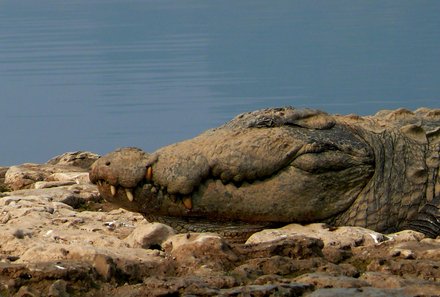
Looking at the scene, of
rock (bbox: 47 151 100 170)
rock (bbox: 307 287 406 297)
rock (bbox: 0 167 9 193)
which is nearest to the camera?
rock (bbox: 307 287 406 297)

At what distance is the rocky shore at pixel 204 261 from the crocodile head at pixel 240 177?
7.2 inches

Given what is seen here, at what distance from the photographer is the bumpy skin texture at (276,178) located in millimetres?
7676

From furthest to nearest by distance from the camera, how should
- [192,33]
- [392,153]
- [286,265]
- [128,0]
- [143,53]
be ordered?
[128,0], [192,33], [143,53], [392,153], [286,265]

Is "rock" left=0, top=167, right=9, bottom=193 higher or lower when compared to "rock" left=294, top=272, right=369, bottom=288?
lower

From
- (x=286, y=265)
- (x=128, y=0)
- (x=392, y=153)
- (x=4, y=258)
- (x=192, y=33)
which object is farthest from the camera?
(x=128, y=0)

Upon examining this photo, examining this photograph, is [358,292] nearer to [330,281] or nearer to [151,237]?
[330,281]

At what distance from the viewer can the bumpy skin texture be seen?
7.68 metres

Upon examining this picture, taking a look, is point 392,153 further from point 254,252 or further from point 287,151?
point 254,252

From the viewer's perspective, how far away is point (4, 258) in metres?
7.04

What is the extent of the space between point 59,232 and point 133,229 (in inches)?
19.0

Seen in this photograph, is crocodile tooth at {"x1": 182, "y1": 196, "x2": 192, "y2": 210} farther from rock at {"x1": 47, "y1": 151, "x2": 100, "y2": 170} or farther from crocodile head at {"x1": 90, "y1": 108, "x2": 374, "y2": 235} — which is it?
rock at {"x1": 47, "y1": 151, "x2": 100, "y2": 170}

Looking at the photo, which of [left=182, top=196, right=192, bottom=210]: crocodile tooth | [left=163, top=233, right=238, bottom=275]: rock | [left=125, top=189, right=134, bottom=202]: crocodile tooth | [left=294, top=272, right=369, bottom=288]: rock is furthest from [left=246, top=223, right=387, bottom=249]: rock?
[left=294, top=272, right=369, bottom=288]: rock

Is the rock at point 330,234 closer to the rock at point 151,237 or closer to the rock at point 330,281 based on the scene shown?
the rock at point 151,237

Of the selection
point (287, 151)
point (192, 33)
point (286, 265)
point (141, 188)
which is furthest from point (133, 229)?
point (192, 33)
